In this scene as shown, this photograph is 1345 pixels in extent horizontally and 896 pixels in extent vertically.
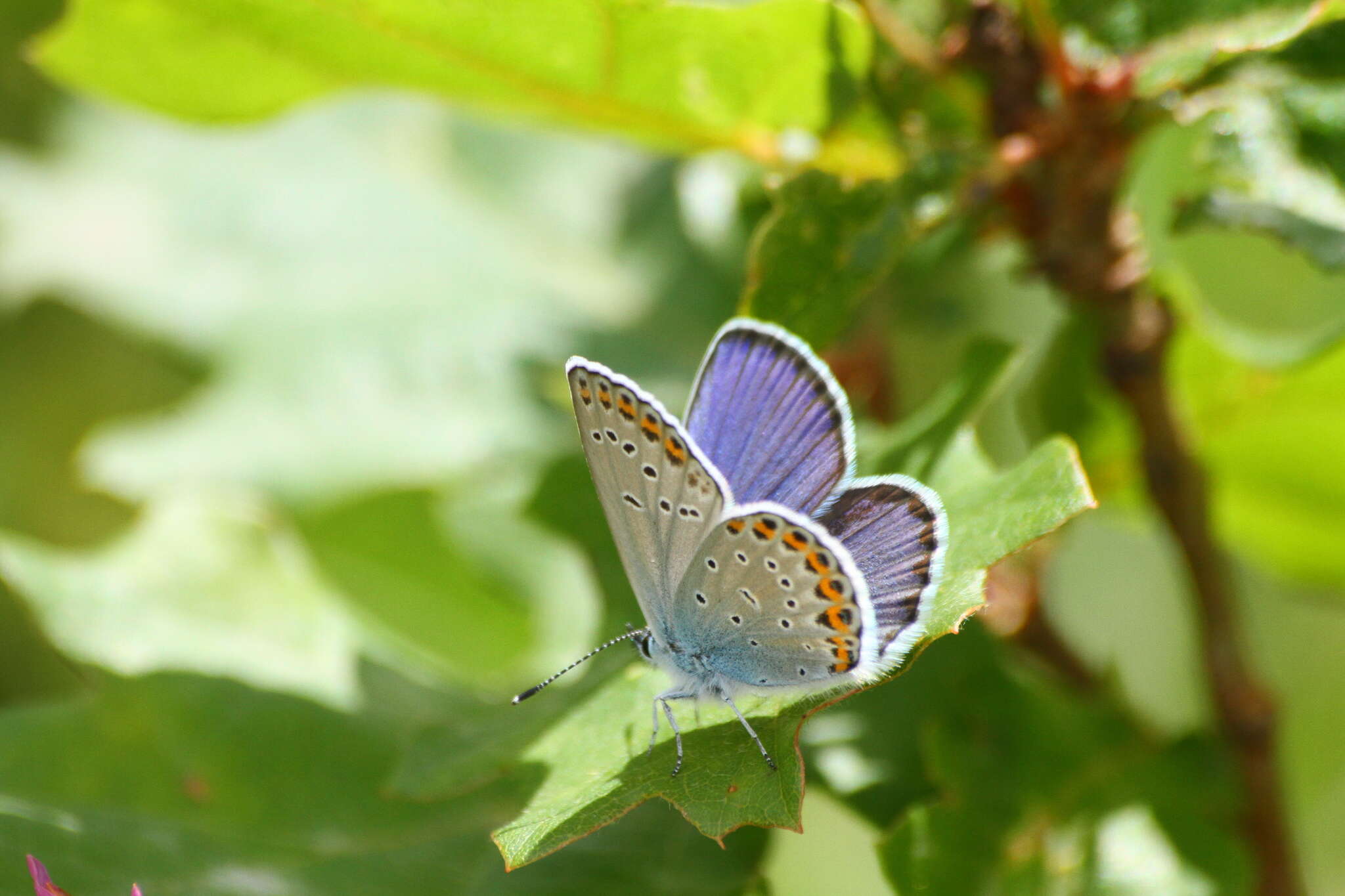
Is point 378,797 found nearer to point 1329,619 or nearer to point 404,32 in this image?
point 404,32

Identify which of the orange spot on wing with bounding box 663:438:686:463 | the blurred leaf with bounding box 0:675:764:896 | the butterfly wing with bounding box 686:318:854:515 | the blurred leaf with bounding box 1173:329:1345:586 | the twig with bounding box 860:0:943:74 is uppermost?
the twig with bounding box 860:0:943:74

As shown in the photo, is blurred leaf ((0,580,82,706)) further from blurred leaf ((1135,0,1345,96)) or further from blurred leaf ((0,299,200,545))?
blurred leaf ((1135,0,1345,96))

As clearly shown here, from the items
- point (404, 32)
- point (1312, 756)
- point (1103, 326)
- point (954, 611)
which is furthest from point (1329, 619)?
point (404, 32)

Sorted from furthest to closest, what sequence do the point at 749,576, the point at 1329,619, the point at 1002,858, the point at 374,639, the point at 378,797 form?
the point at 1329,619
the point at 374,639
the point at 378,797
the point at 1002,858
the point at 749,576

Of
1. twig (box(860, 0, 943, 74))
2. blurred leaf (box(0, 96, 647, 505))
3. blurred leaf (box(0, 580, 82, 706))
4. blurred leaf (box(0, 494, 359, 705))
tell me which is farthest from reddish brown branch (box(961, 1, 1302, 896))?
blurred leaf (box(0, 580, 82, 706))

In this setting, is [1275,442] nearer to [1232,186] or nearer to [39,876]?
[1232,186]

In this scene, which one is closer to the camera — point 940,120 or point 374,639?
point 940,120
